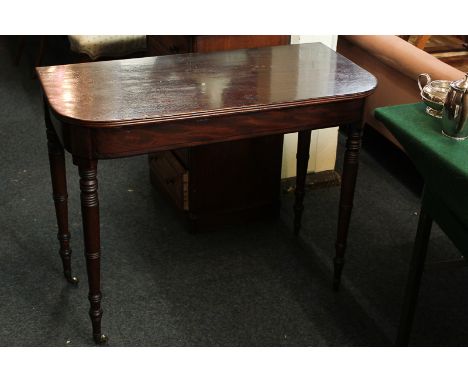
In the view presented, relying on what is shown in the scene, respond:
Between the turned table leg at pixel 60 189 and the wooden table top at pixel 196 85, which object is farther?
the turned table leg at pixel 60 189

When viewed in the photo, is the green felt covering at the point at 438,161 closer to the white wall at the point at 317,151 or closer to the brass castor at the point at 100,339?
the white wall at the point at 317,151

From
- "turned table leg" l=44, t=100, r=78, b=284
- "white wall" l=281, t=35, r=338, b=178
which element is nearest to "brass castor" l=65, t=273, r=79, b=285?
"turned table leg" l=44, t=100, r=78, b=284

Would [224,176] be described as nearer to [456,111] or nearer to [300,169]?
[300,169]

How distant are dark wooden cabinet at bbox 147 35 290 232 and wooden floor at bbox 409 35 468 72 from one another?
1.40 m

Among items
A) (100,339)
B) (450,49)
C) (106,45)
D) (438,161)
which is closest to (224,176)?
(100,339)

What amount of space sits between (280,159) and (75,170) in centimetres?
107

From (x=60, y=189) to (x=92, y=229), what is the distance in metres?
0.39

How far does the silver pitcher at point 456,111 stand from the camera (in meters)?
1.91

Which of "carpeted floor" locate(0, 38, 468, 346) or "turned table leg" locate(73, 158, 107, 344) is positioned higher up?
"turned table leg" locate(73, 158, 107, 344)

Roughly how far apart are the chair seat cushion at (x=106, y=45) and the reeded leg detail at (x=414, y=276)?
7.48ft

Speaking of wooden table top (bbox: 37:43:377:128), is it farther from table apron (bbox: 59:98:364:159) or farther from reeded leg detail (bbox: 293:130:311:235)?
reeded leg detail (bbox: 293:130:311:235)

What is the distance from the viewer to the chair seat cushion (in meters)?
3.80

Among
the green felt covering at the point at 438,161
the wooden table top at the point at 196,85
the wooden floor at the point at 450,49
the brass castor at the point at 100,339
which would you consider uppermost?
the wooden table top at the point at 196,85

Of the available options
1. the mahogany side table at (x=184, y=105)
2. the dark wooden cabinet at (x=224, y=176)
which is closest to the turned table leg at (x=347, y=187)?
the mahogany side table at (x=184, y=105)
